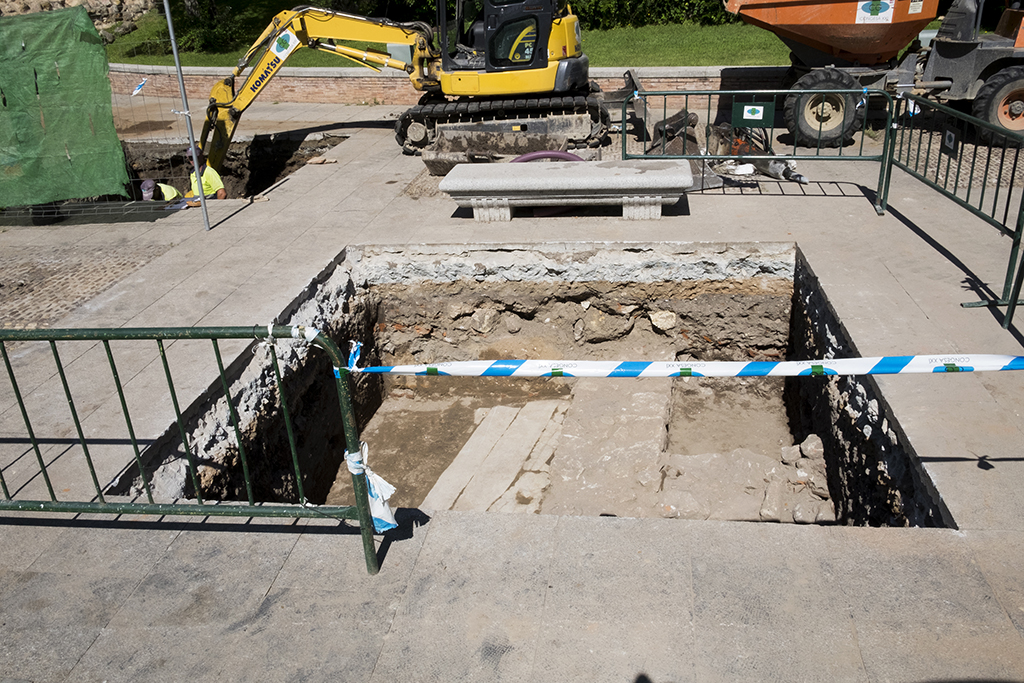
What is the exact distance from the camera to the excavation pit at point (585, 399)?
18.5 ft

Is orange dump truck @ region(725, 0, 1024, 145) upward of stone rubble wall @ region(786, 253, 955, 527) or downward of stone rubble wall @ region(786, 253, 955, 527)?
upward

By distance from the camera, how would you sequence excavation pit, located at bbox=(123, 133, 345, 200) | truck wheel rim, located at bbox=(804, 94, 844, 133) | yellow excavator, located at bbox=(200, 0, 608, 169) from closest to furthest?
1. yellow excavator, located at bbox=(200, 0, 608, 169)
2. truck wheel rim, located at bbox=(804, 94, 844, 133)
3. excavation pit, located at bbox=(123, 133, 345, 200)

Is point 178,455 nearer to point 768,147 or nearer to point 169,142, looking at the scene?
point 768,147

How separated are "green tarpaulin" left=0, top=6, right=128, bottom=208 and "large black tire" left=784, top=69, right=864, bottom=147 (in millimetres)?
9073

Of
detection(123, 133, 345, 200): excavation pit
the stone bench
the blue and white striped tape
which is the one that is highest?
the blue and white striped tape

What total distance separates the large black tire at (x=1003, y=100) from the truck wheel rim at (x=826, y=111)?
179cm

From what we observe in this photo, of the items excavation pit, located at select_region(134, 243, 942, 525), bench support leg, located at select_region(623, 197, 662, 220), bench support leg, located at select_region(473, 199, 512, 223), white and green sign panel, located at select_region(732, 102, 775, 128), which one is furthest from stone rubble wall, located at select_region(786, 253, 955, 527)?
bench support leg, located at select_region(473, 199, 512, 223)

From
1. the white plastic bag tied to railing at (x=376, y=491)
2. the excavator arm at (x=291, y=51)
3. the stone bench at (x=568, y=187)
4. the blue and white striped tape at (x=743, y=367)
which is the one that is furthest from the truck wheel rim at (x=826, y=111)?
the white plastic bag tied to railing at (x=376, y=491)

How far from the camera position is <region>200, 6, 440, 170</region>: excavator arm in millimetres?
11602

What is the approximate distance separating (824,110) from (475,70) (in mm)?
5127

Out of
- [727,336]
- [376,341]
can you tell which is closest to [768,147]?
[727,336]

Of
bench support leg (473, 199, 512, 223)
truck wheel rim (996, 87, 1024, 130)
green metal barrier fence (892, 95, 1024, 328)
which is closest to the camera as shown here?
green metal barrier fence (892, 95, 1024, 328)

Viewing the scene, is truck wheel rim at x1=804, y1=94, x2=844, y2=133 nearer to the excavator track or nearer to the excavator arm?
the excavator track

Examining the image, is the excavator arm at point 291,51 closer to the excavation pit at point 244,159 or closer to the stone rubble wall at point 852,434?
the excavation pit at point 244,159
